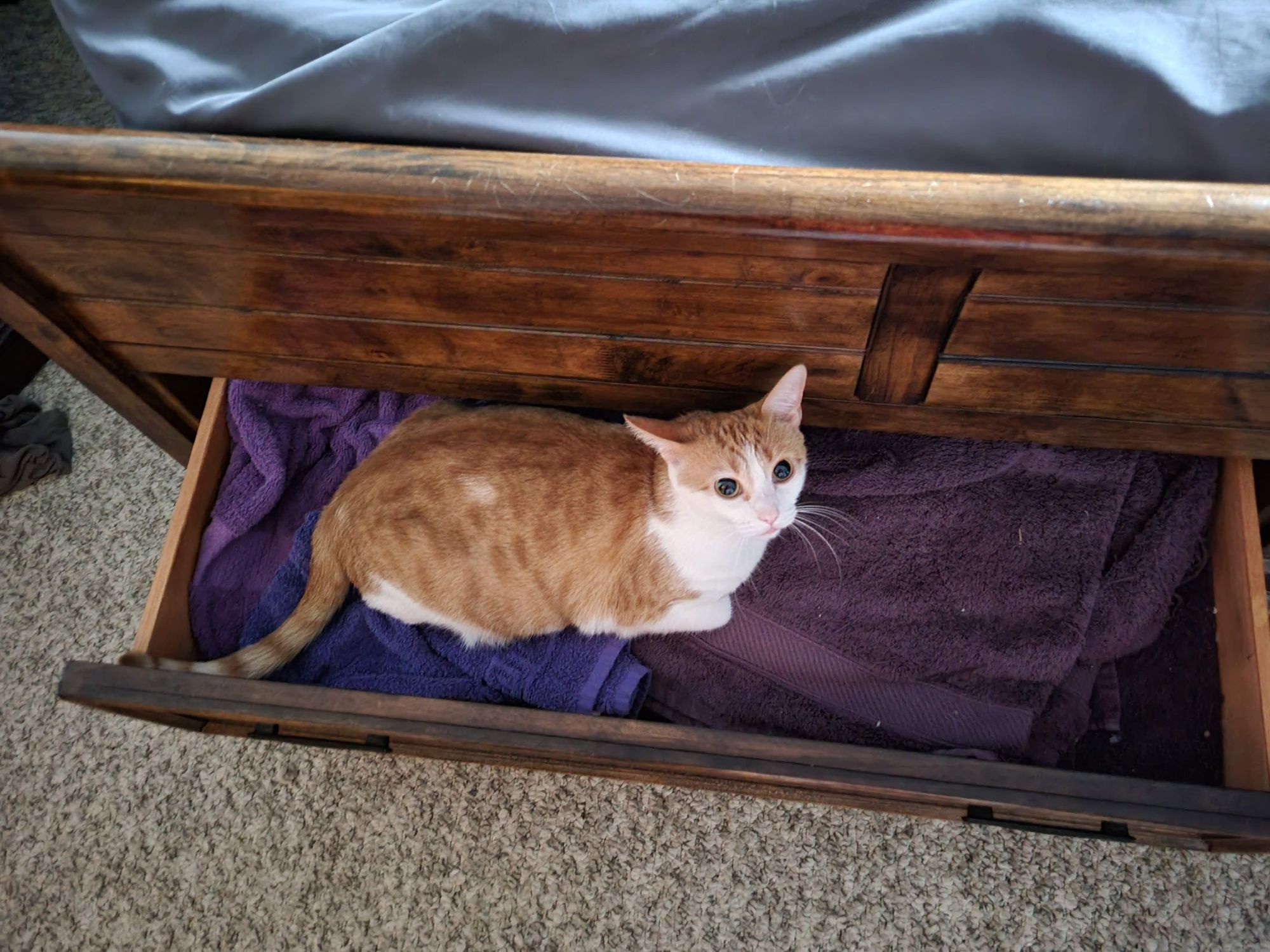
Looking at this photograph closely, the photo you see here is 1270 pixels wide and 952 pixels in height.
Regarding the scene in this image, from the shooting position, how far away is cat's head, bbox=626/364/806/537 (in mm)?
941

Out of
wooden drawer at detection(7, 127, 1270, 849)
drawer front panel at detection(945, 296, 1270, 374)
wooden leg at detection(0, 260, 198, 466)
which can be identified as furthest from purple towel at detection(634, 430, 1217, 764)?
wooden leg at detection(0, 260, 198, 466)

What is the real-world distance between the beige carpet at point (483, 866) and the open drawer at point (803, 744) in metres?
0.18

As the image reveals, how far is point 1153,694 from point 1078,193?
823 mm

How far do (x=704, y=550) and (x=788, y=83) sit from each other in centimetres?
54

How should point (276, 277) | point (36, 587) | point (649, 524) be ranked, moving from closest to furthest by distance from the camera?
point (276, 277), point (649, 524), point (36, 587)

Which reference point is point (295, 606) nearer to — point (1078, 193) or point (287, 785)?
point (287, 785)

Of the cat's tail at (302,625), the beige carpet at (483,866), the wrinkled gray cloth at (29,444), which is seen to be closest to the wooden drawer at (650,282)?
the cat's tail at (302,625)

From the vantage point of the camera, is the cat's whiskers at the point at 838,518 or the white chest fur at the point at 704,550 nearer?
the white chest fur at the point at 704,550

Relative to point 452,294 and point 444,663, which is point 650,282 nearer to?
point 452,294

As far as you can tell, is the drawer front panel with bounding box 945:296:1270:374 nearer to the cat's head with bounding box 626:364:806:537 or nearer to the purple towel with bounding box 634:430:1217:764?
the cat's head with bounding box 626:364:806:537

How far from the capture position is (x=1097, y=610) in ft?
3.73

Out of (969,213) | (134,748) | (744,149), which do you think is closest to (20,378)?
(134,748)

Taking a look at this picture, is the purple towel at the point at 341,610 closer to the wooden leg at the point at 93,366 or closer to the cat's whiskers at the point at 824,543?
the wooden leg at the point at 93,366

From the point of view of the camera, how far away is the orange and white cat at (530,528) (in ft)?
3.39
